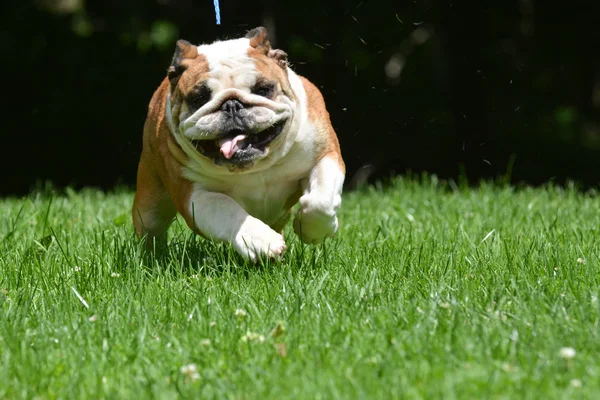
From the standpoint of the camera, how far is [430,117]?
1118 centimetres

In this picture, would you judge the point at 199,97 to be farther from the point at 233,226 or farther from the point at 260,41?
the point at 233,226

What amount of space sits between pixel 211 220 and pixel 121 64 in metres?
7.07

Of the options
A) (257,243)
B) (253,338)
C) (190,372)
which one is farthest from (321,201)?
(190,372)

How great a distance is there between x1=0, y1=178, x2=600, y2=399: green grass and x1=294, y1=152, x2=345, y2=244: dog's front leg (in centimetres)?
11

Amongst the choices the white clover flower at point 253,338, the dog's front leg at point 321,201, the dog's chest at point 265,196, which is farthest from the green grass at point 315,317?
the dog's chest at point 265,196

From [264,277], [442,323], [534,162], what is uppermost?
[442,323]

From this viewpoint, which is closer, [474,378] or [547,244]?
[474,378]

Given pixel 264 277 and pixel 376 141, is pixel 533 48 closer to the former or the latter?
pixel 376 141

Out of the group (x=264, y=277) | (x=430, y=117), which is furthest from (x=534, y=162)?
(x=264, y=277)

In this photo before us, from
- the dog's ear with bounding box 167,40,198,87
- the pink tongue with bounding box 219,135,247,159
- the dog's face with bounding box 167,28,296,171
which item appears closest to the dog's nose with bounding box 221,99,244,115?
the dog's face with bounding box 167,28,296,171

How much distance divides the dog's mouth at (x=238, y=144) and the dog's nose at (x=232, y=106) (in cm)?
8

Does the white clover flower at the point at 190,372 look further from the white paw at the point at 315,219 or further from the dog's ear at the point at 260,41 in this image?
the dog's ear at the point at 260,41

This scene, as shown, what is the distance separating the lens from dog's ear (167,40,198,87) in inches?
169

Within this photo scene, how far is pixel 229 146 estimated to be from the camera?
13.1 ft
